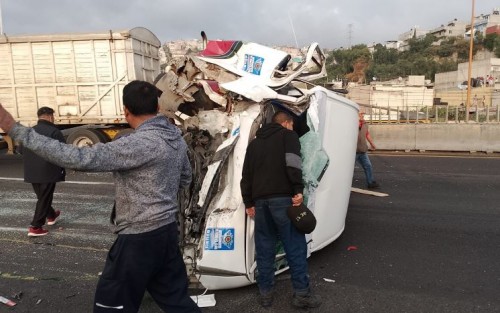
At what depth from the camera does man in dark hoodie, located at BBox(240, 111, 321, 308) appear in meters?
3.49

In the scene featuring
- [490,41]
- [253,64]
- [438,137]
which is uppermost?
[490,41]

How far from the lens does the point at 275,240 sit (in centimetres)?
365

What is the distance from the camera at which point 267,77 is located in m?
4.04

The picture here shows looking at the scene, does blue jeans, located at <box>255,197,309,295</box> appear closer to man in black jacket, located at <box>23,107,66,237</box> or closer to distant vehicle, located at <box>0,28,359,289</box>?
distant vehicle, located at <box>0,28,359,289</box>

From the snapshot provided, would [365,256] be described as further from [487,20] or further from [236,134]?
[487,20]

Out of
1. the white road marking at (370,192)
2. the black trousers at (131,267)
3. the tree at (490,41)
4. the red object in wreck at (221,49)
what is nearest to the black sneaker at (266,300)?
the black trousers at (131,267)

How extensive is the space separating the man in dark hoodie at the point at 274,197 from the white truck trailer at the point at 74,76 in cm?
940

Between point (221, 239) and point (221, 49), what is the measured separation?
1.94 metres

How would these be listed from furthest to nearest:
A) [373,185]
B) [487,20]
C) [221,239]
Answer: [487,20] → [373,185] → [221,239]

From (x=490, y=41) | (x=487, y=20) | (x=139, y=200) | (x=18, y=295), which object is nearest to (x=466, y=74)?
(x=490, y=41)

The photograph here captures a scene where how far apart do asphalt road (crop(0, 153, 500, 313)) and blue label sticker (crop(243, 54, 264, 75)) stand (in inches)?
81.7

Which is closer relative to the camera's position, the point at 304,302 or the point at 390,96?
the point at 304,302

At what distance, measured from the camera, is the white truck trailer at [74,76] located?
1203 cm

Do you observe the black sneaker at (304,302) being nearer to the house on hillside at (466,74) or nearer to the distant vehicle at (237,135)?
the distant vehicle at (237,135)
